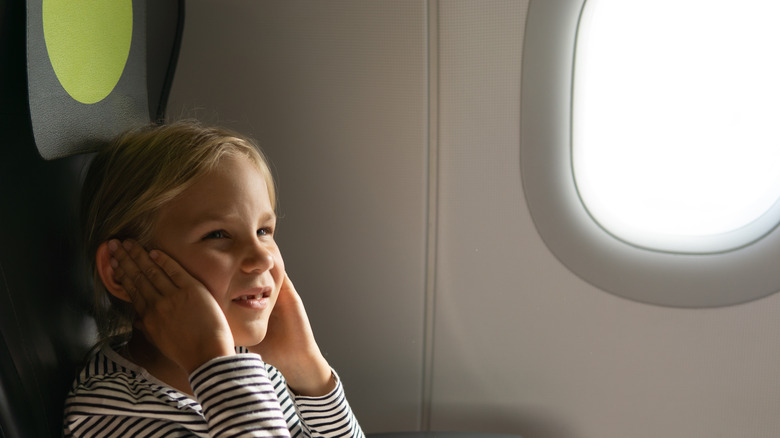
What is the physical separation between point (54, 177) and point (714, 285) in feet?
4.75

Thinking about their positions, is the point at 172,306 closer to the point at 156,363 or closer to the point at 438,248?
the point at 156,363

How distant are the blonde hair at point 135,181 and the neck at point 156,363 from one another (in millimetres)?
45

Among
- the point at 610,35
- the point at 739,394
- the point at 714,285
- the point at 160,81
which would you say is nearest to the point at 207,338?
the point at 160,81

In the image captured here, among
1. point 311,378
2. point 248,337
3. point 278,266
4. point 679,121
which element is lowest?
point 311,378

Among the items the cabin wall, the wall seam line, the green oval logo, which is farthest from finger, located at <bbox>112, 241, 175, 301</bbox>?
the wall seam line

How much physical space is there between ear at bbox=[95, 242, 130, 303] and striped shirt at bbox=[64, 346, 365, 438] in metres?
0.09

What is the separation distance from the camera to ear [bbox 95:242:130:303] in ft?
3.43

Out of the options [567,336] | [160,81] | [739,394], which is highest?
[160,81]

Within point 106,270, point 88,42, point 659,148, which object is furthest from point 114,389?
point 659,148

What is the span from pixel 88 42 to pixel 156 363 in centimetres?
51

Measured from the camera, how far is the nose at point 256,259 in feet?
3.45

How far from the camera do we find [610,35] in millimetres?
1567

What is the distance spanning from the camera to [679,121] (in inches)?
64.5

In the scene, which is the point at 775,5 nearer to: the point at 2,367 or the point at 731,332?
the point at 731,332
